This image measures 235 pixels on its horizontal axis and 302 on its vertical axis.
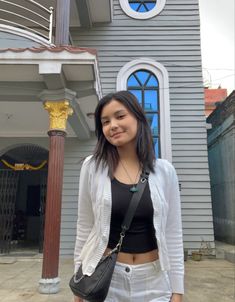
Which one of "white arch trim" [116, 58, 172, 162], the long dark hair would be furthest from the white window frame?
the long dark hair

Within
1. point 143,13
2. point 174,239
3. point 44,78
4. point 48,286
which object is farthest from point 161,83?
point 174,239

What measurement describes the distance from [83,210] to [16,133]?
711 cm

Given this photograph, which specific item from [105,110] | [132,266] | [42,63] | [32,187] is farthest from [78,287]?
[32,187]

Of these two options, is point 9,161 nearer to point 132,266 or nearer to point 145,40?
point 145,40

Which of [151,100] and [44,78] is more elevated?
[151,100]

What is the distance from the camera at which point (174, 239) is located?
1440 millimetres

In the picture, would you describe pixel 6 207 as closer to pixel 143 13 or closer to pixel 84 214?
pixel 143 13

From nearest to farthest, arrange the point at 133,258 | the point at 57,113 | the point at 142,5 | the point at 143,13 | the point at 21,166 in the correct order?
1. the point at 133,258
2. the point at 57,113
3. the point at 21,166
4. the point at 143,13
5. the point at 142,5

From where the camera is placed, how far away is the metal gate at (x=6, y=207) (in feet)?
24.7

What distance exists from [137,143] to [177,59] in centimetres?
787

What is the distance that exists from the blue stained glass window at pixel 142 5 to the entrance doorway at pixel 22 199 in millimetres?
4970

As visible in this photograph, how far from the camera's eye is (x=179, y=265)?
4.63 feet

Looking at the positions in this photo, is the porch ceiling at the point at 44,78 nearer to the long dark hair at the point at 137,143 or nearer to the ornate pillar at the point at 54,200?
the ornate pillar at the point at 54,200

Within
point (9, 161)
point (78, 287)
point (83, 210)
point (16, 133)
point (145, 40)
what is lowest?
point (78, 287)
